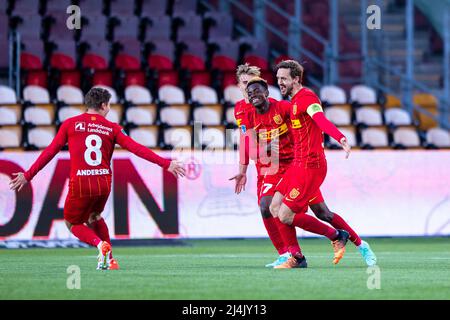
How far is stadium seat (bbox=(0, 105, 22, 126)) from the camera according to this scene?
18.9 metres

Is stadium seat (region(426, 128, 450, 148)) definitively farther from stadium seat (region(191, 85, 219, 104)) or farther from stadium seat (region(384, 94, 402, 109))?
stadium seat (region(191, 85, 219, 104))

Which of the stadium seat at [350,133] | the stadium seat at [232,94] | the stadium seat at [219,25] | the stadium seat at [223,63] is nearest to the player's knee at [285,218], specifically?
the stadium seat at [350,133]

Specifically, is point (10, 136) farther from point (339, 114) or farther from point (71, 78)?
point (339, 114)

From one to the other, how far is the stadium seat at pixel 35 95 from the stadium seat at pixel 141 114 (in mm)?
1342

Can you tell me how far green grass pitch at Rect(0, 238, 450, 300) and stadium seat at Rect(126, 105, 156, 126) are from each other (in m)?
4.21

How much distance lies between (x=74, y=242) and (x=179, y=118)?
3847 millimetres

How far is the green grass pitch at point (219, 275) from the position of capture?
8.80m

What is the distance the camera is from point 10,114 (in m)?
19.0

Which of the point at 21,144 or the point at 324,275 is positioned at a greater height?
the point at 21,144

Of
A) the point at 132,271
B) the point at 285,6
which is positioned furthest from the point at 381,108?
the point at 132,271

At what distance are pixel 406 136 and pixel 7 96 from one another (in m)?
6.81

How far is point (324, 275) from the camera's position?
34.6 ft

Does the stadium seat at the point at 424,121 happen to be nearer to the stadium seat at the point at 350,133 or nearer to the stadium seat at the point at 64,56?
the stadium seat at the point at 350,133
